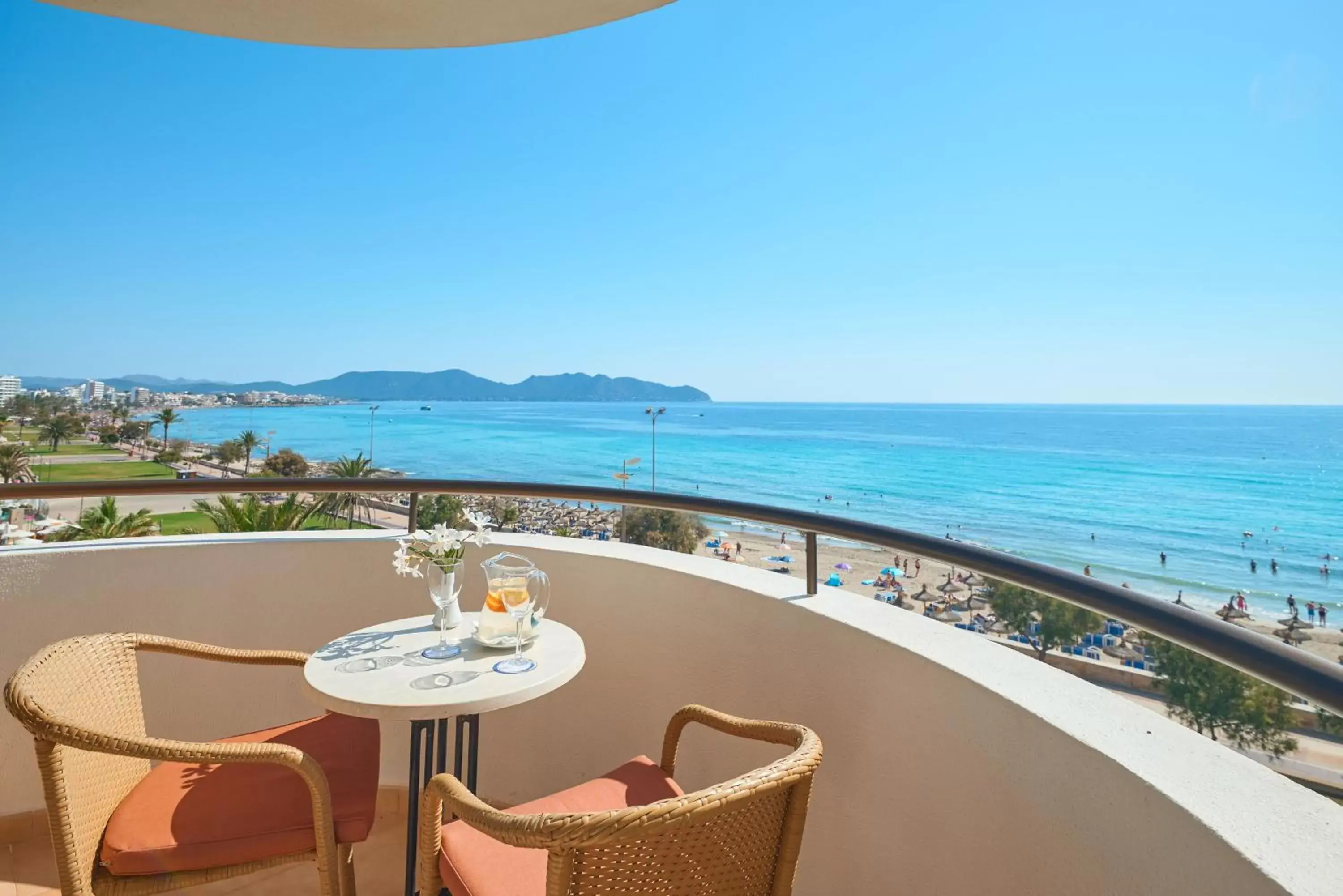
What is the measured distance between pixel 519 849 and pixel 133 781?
94 cm

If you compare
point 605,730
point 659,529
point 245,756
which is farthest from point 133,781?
point 659,529

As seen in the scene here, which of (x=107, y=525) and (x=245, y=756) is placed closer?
(x=245, y=756)

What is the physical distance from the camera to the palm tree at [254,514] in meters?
9.51

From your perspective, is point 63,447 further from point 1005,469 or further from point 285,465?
point 1005,469

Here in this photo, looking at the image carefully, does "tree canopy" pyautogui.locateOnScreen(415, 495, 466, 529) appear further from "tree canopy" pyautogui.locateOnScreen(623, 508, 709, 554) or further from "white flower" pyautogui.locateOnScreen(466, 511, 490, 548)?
"tree canopy" pyautogui.locateOnScreen(623, 508, 709, 554)

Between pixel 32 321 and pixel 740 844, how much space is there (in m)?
22.3

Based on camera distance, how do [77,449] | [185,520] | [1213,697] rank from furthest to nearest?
[185,520] → [77,449] → [1213,697]

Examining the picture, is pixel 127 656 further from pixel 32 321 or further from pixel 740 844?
pixel 32 321

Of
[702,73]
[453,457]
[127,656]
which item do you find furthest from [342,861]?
[453,457]

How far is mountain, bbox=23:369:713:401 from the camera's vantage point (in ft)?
76.5

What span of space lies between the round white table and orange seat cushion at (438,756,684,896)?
22cm

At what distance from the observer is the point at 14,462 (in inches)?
421

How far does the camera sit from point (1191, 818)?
802mm

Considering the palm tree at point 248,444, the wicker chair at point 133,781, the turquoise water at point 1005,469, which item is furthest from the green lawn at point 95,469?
the wicker chair at point 133,781
